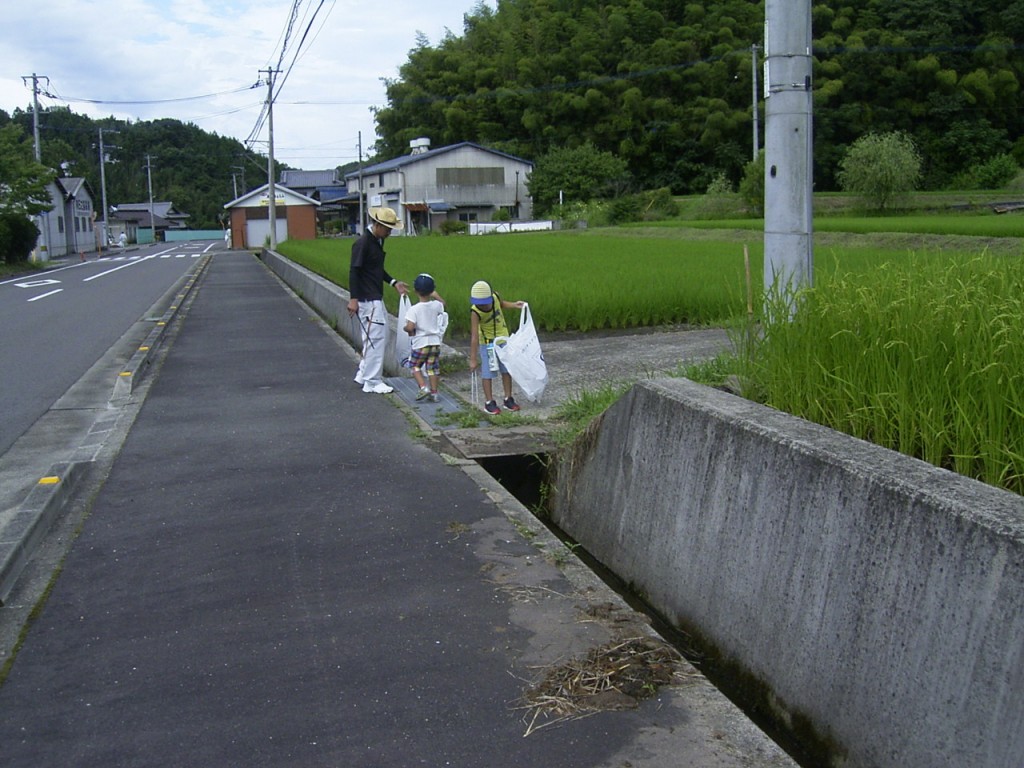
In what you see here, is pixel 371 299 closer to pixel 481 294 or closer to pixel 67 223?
pixel 481 294

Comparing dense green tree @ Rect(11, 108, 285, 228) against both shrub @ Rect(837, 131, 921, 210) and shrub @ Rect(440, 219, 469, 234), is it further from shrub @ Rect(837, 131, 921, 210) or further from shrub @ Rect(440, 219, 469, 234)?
shrub @ Rect(837, 131, 921, 210)

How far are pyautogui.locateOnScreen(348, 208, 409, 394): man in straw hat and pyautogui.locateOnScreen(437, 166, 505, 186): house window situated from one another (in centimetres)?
6121

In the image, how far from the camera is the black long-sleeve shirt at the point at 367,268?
10164mm

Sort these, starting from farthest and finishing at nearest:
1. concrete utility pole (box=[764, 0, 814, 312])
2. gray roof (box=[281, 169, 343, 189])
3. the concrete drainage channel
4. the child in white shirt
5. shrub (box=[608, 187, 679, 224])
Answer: gray roof (box=[281, 169, 343, 189])
shrub (box=[608, 187, 679, 224])
the child in white shirt
concrete utility pole (box=[764, 0, 814, 312])
the concrete drainage channel

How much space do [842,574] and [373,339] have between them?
719 centimetres

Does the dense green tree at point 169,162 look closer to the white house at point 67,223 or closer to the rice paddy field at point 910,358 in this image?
the white house at point 67,223

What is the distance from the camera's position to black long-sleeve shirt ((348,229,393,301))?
10164 millimetres

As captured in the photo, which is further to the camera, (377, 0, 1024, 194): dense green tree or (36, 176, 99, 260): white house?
(377, 0, 1024, 194): dense green tree

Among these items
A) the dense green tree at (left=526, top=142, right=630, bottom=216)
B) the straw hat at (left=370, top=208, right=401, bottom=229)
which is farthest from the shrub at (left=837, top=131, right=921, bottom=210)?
the straw hat at (left=370, top=208, right=401, bottom=229)

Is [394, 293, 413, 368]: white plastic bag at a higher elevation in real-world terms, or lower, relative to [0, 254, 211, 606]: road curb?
higher

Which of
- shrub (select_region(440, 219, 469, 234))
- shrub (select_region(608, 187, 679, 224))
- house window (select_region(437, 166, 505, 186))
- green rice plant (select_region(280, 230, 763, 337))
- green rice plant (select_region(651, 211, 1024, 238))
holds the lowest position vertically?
green rice plant (select_region(280, 230, 763, 337))

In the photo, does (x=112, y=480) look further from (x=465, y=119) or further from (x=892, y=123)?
(x=465, y=119)

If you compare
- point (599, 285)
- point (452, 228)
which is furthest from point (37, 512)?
point (452, 228)

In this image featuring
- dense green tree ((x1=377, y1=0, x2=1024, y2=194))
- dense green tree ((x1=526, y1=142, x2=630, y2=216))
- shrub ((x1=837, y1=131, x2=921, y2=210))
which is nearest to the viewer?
shrub ((x1=837, y1=131, x2=921, y2=210))
